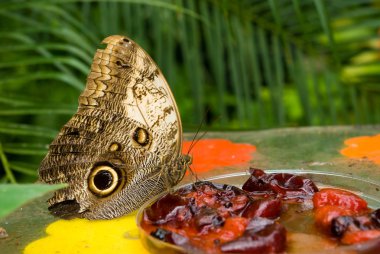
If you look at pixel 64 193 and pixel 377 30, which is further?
pixel 377 30

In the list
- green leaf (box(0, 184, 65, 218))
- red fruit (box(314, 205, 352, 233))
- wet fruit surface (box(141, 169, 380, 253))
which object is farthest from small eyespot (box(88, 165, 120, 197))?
green leaf (box(0, 184, 65, 218))

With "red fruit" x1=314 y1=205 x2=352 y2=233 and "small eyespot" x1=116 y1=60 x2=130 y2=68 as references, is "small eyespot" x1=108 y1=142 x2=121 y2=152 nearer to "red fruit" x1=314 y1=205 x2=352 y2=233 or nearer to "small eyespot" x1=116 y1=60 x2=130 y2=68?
"small eyespot" x1=116 y1=60 x2=130 y2=68

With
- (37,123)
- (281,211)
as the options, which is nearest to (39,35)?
(37,123)

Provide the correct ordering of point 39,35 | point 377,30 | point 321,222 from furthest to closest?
point 377,30 < point 39,35 < point 321,222

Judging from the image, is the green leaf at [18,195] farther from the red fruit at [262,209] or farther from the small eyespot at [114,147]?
the small eyespot at [114,147]

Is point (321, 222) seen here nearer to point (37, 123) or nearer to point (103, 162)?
point (103, 162)

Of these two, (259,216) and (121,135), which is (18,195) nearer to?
(259,216)

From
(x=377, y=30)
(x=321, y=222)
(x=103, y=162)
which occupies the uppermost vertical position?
(x=377, y=30)

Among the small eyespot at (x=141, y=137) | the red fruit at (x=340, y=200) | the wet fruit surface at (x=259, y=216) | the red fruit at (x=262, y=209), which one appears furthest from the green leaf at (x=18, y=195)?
the small eyespot at (x=141, y=137)
